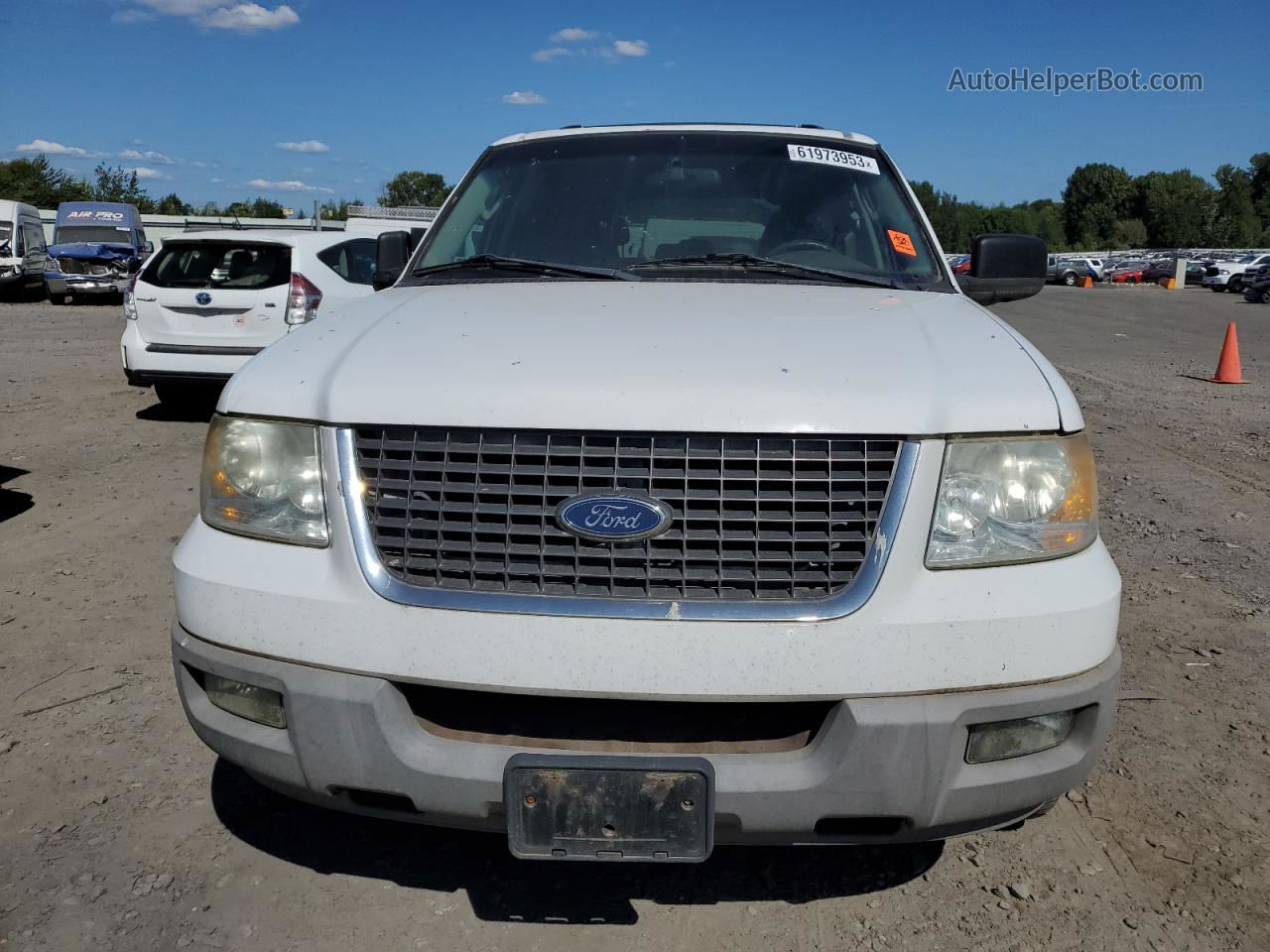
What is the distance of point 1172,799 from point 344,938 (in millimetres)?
2275

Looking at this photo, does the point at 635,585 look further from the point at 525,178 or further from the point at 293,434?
the point at 525,178

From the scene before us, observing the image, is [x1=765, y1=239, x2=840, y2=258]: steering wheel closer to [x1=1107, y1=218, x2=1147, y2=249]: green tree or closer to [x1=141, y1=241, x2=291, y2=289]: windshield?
[x1=141, y1=241, x2=291, y2=289]: windshield

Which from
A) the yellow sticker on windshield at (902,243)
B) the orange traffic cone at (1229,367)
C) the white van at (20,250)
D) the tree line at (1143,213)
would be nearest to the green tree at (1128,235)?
the tree line at (1143,213)

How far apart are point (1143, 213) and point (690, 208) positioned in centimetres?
14003

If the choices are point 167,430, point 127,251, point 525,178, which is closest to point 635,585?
point 525,178

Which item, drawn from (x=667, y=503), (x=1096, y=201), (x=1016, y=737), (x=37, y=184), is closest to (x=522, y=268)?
(x=667, y=503)

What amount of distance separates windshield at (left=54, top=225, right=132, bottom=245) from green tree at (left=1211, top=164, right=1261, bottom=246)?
115691mm

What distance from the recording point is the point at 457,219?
3854 millimetres

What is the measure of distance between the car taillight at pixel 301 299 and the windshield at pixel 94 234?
66.7ft

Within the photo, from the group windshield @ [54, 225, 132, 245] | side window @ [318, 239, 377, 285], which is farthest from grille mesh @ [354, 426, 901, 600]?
windshield @ [54, 225, 132, 245]

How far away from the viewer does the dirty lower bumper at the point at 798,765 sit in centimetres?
207

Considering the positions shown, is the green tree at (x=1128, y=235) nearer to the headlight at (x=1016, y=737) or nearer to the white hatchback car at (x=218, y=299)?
the white hatchback car at (x=218, y=299)

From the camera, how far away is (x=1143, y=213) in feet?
417

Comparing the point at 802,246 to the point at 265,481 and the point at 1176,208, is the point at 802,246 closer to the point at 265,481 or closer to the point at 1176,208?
the point at 265,481
